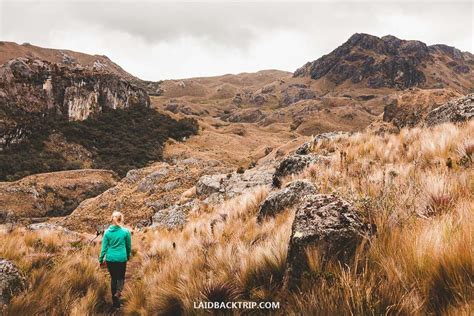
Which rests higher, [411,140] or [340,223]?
[411,140]

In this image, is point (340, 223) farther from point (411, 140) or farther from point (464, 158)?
point (411, 140)

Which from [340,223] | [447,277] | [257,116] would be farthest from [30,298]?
[257,116]

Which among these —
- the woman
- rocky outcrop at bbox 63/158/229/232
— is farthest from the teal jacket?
rocky outcrop at bbox 63/158/229/232

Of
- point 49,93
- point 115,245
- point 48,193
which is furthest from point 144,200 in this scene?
point 49,93

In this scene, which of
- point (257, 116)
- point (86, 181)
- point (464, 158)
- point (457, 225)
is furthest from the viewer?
point (257, 116)

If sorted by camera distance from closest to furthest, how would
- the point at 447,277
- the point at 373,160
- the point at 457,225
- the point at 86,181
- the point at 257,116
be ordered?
the point at 447,277 → the point at 457,225 → the point at 373,160 → the point at 86,181 → the point at 257,116

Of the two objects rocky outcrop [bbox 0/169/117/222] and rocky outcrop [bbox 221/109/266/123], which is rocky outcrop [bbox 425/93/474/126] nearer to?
rocky outcrop [bbox 0/169/117/222]

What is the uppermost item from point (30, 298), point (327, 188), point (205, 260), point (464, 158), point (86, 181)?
point (464, 158)

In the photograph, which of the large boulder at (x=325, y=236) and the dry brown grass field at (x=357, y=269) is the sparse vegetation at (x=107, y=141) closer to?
the dry brown grass field at (x=357, y=269)

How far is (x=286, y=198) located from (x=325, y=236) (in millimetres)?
3596

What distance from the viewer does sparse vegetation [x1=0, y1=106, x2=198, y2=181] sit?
6126 cm

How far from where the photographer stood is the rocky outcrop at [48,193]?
3572 centimetres

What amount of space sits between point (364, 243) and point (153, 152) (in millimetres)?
74892

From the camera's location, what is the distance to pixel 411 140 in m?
9.81
